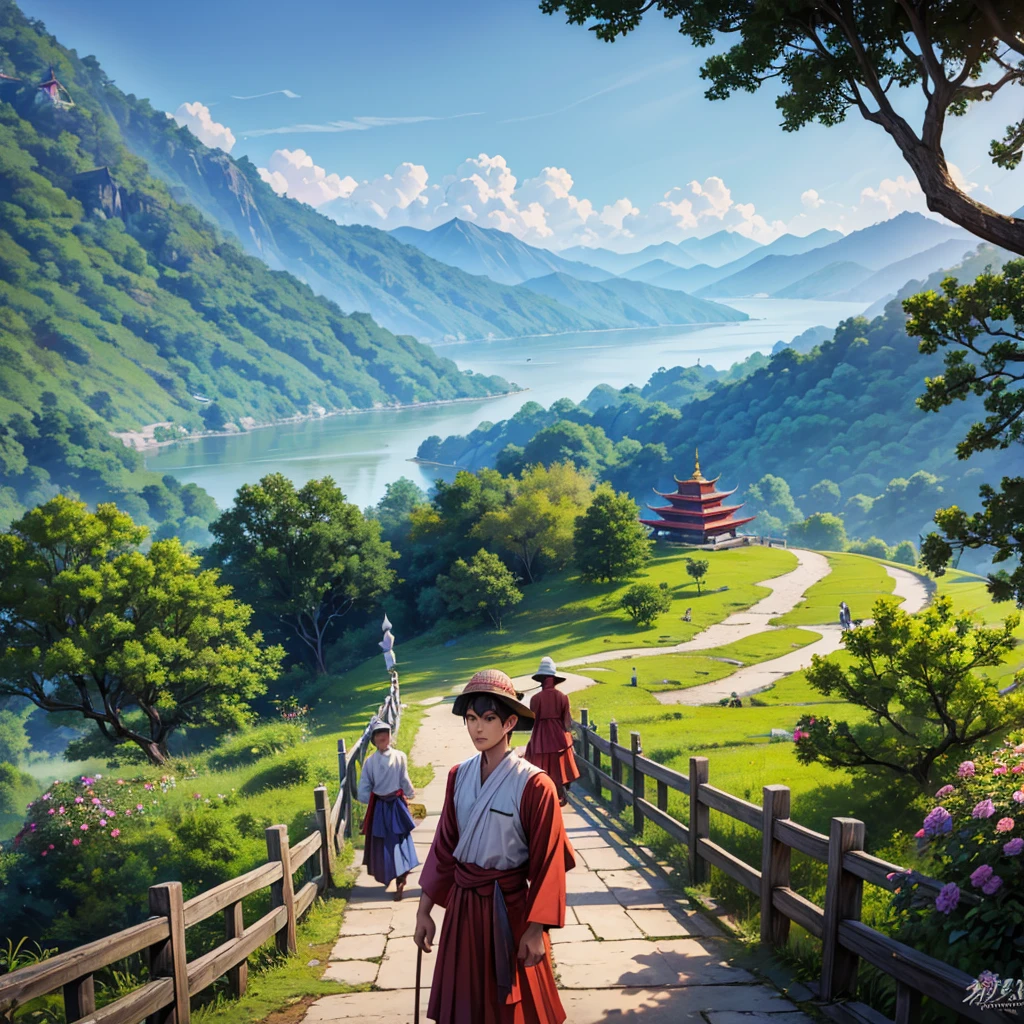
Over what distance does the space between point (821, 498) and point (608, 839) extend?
112350 millimetres

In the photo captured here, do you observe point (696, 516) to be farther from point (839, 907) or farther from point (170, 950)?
point (170, 950)

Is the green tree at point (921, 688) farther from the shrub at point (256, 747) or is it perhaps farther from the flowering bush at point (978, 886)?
the shrub at point (256, 747)

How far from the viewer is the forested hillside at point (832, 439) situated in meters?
109

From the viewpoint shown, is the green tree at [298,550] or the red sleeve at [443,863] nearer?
the red sleeve at [443,863]

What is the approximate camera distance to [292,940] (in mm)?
6711

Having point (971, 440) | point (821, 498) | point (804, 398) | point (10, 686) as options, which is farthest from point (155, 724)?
point (804, 398)

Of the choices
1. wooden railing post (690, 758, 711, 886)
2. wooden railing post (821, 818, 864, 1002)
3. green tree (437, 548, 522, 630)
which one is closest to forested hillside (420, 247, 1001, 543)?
green tree (437, 548, 522, 630)

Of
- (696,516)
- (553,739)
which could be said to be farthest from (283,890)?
(696,516)

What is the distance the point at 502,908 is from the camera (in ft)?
13.4

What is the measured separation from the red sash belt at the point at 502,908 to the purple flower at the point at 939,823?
2326 mm

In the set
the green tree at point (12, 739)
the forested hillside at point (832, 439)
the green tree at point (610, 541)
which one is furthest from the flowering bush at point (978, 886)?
the forested hillside at point (832, 439)

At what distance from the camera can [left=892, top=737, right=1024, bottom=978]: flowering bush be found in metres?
3.92

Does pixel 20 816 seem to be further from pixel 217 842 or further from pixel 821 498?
pixel 821 498

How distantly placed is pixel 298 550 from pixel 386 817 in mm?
42826
